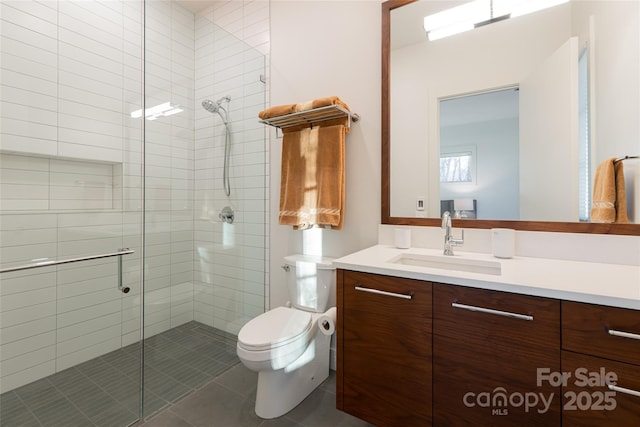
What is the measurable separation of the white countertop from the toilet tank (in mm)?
377

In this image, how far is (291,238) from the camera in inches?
80.7

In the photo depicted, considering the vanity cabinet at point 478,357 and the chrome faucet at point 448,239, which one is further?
the chrome faucet at point 448,239

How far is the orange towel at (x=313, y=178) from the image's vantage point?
5.54ft

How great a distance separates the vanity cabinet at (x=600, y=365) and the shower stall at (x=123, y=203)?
5.86ft

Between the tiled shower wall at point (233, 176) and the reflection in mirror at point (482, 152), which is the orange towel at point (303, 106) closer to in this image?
the tiled shower wall at point (233, 176)

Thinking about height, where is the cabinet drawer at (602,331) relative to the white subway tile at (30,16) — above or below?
below

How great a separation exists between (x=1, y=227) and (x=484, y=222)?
2.33 meters

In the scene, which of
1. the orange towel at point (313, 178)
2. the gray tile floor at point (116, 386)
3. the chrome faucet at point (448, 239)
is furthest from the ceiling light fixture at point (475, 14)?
the gray tile floor at point (116, 386)

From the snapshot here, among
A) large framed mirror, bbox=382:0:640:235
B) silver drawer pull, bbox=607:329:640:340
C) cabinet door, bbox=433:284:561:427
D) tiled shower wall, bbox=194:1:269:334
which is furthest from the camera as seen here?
tiled shower wall, bbox=194:1:269:334

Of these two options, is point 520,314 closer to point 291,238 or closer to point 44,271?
point 291,238

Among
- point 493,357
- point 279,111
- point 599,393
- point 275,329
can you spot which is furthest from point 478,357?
point 279,111

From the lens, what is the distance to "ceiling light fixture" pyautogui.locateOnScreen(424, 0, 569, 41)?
1.33 metres

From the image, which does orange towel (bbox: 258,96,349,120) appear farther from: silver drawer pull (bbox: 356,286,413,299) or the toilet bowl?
the toilet bowl

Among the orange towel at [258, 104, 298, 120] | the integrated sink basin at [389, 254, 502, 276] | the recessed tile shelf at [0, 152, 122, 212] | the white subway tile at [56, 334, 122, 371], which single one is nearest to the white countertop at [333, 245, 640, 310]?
the integrated sink basin at [389, 254, 502, 276]
